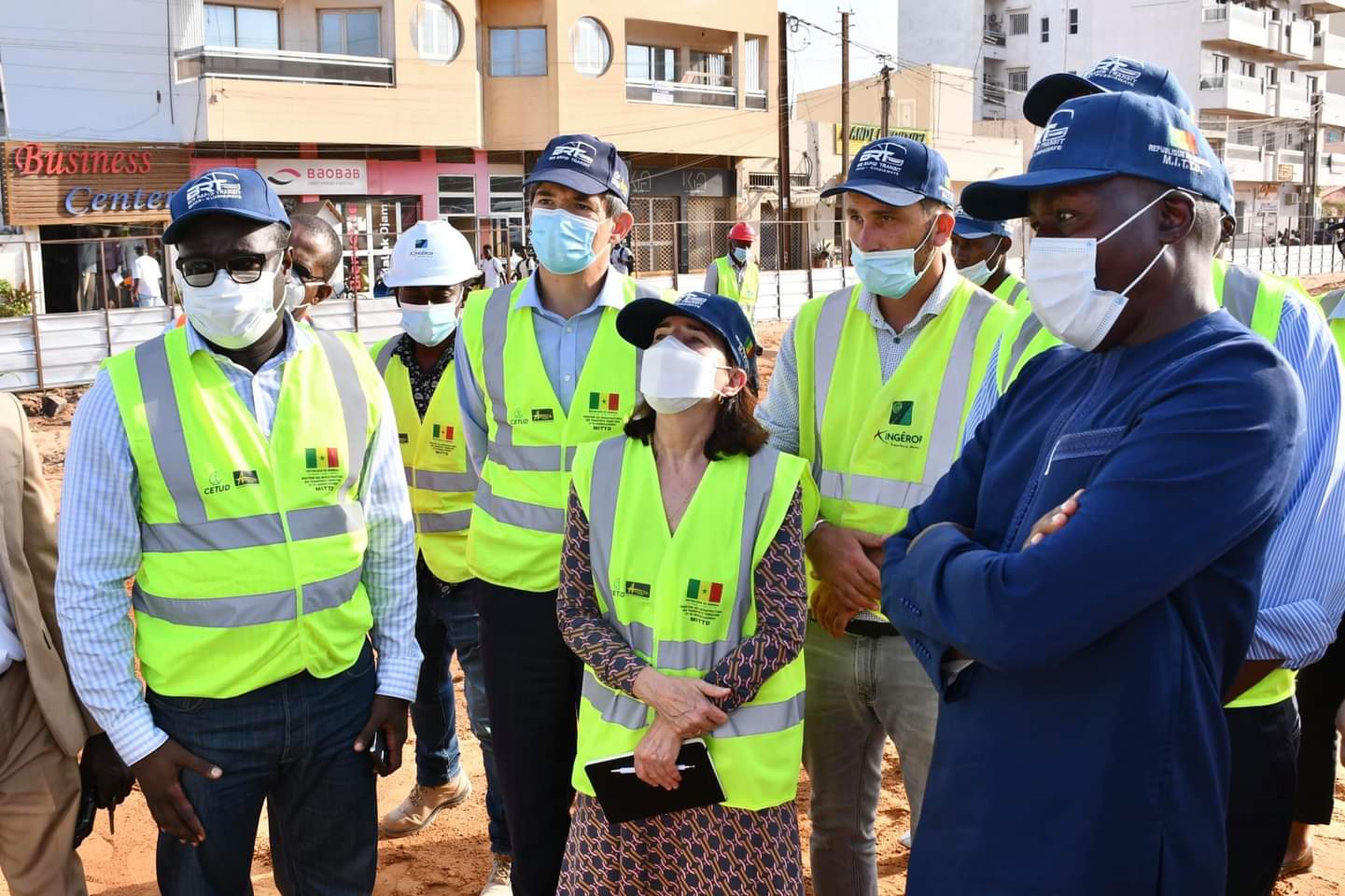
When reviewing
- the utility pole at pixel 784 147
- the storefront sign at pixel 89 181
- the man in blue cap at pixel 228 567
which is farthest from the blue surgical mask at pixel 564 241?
the utility pole at pixel 784 147

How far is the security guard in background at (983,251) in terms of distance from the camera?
5852mm

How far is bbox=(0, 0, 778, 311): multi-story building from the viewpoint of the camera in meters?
26.2

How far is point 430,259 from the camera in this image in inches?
206

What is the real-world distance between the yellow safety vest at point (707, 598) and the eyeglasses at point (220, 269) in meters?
1.07

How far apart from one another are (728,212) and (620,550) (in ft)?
115

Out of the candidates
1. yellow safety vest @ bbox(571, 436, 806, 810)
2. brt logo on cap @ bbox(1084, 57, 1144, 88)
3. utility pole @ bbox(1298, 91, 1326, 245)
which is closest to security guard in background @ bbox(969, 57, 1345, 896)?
brt logo on cap @ bbox(1084, 57, 1144, 88)

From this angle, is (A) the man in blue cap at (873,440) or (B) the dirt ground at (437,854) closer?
(A) the man in blue cap at (873,440)

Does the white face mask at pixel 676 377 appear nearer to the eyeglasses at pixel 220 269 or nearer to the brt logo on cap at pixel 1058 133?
the eyeglasses at pixel 220 269

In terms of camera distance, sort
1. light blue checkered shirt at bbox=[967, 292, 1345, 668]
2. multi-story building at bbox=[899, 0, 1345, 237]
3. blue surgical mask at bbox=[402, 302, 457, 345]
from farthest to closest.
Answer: multi-story building at bbox=[899, 0, 1345, 237]
blue surgical mask at bbox=[402, 302, 457, 345]
light blue checkered shirt at bbox=[967, 292, 1345, 668]

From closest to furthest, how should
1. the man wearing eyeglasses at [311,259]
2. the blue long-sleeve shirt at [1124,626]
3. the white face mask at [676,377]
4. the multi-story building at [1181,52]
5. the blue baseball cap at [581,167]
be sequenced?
the blue long-sleeve shirt at [1124,626]
the white face mask at [676,377]
the blue baseball cap at [581,167]
the man wearing eyeglasses at [311,259]
the multi-story building at [1181,52]

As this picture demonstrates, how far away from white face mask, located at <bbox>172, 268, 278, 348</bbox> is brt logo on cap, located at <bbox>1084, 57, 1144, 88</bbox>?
7.09 ft

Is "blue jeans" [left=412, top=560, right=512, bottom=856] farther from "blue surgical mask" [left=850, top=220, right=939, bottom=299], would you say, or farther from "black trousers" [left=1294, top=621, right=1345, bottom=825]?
"black trousers" [left=1294, top=621, right=1345, bottom=825]

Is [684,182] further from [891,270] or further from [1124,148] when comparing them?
[1124,148]

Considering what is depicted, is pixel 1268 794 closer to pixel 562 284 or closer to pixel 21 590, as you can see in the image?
pixel 562 284
